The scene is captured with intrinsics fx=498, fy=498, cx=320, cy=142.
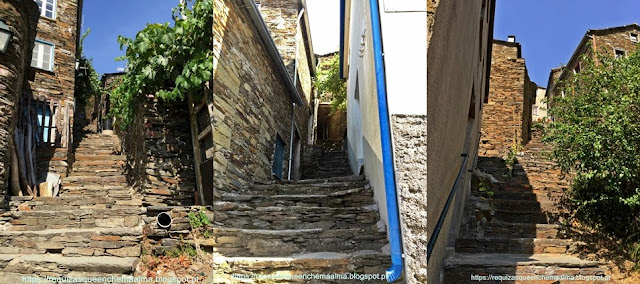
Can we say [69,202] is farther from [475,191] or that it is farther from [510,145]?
[510,145]

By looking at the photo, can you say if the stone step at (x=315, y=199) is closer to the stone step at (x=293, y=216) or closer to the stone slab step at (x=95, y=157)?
the stone step at (x=293, y=216)

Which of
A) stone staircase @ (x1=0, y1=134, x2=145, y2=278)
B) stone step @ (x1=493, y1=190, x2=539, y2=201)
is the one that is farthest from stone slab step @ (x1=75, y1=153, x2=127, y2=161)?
stone step @ (x1=493, y1=190, x2=539, y2=201)

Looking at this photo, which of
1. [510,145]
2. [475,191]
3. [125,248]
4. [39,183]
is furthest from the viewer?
[510,145]

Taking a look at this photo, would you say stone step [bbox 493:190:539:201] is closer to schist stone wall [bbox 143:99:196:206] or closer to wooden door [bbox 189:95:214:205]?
wooden door [bbox 189:95:214:205]

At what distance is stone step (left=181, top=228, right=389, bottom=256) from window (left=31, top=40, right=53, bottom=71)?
1063 centimetres

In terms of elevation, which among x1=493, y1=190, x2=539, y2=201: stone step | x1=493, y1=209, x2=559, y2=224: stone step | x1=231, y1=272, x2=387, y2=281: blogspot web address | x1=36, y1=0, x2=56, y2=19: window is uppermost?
x1=36, y1=0, x2=56, y2=19: window

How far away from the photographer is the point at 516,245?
19.1 feet

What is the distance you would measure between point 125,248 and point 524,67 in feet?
41.9

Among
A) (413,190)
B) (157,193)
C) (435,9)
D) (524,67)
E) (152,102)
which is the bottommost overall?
(157,193)

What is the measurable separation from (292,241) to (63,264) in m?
2.35

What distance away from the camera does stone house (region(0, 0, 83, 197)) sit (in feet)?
33.2

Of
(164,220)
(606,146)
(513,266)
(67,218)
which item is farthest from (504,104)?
(67,218)

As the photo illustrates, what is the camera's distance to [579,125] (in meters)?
6.40

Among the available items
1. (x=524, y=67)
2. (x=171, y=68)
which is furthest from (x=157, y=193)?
(x=524, y=67)
